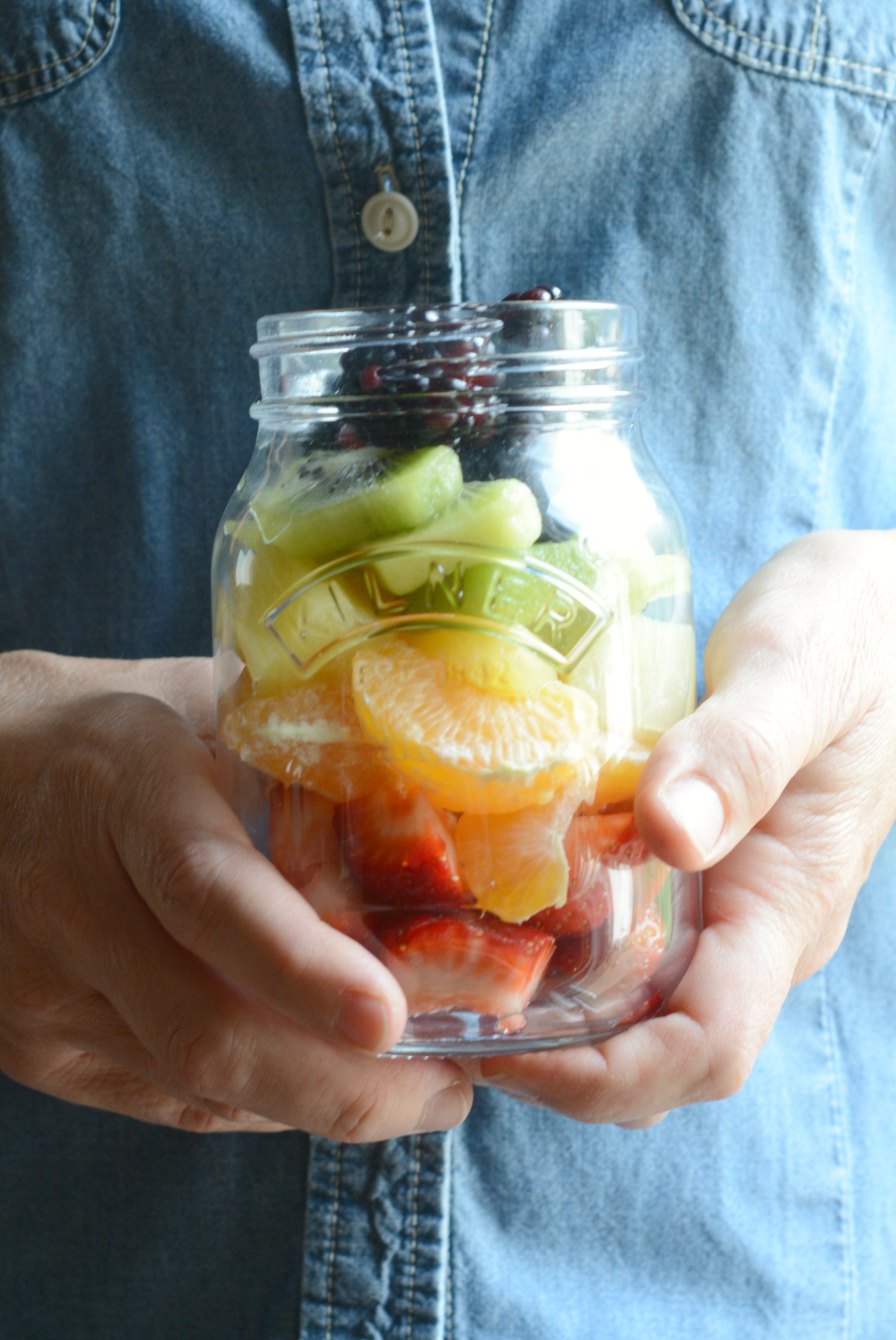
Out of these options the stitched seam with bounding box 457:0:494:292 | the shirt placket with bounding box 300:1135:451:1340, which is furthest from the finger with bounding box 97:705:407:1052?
the stitched seam with bounding box 457:0:494:292

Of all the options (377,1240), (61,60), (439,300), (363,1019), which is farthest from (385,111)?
(377,1240)

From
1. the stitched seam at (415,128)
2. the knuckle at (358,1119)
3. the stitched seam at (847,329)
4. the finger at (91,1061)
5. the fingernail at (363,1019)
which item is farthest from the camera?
the stitched seam at (847,329)

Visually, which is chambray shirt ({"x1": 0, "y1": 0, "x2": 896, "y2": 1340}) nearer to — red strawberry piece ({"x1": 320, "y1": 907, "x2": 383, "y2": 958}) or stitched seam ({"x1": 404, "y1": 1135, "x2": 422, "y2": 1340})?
stitched seam ({"x1": 404, "y1": 1135, "x2": 422, "y2": 1340})

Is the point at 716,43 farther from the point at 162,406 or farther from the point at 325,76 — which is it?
the point at 162,406

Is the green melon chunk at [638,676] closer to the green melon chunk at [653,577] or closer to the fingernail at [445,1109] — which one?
the green melon chunk at [653,577]

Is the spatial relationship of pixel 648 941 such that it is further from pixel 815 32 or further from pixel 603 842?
pixel 815 32

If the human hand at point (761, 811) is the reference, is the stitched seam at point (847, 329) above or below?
above

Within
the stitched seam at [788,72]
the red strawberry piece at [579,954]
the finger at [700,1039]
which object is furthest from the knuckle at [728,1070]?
the stitched seam at [788,72]

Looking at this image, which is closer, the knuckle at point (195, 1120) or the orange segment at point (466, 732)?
the orange segment at point (466, 732)
